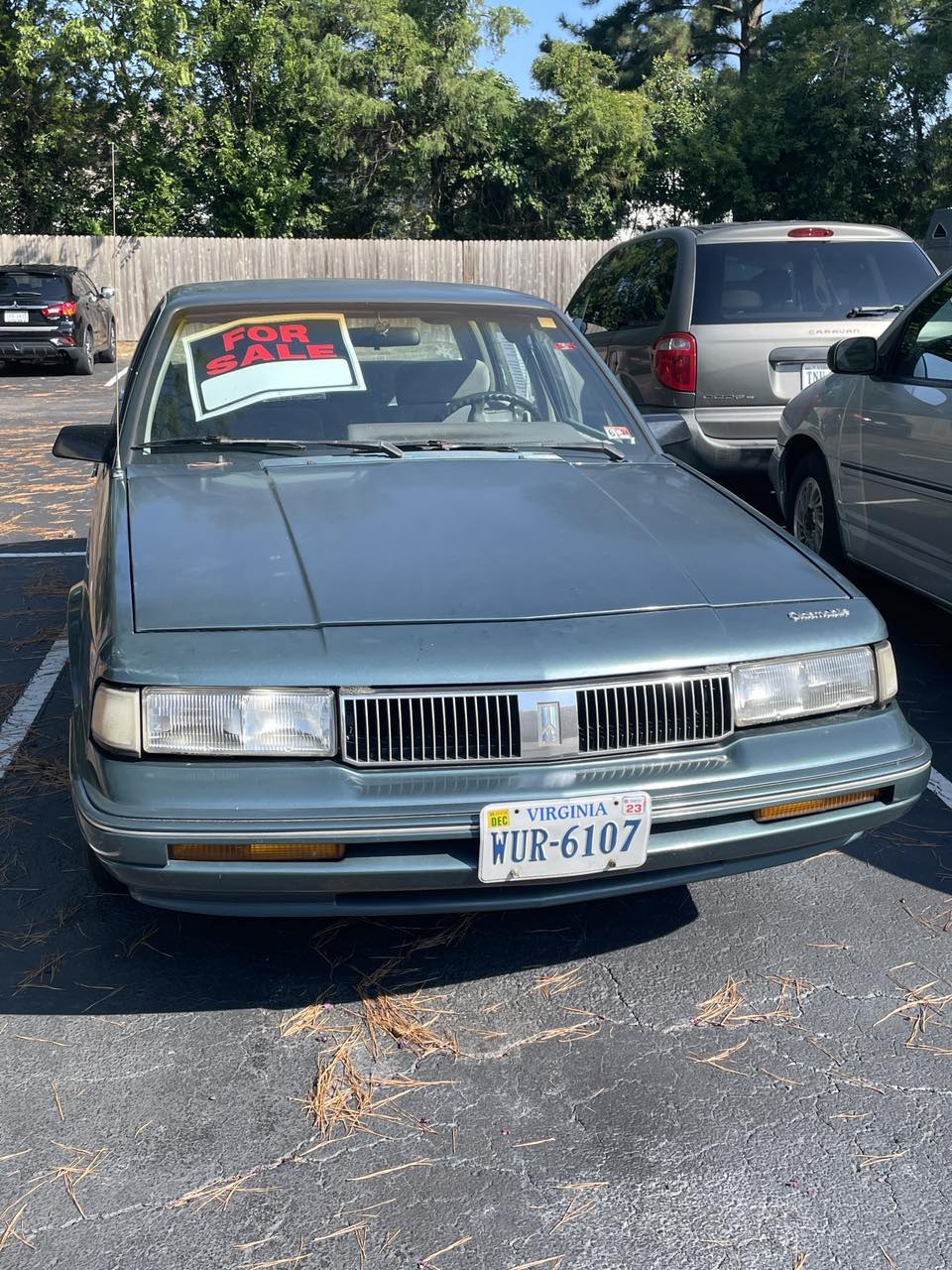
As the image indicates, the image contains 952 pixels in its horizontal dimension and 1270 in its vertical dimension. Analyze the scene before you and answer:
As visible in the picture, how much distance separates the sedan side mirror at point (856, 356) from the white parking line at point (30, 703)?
130 inches

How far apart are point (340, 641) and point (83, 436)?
193cm

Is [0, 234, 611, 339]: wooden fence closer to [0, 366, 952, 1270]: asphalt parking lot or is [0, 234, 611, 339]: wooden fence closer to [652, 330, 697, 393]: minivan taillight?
[652, 330, 697, 393]: minivan taillight

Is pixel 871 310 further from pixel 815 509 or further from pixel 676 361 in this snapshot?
pixel 815 509

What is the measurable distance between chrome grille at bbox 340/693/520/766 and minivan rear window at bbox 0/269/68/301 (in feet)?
56.6

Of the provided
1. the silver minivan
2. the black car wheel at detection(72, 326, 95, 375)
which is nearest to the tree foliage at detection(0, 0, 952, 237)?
the black car wheel at detection(72, 326, 95, 375)

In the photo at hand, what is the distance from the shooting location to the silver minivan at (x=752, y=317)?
7.58 m

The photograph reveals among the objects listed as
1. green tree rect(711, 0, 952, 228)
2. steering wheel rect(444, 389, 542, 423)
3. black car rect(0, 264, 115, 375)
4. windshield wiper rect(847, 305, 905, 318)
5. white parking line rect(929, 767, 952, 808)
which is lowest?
black car rect(0, 264, 115, 375)

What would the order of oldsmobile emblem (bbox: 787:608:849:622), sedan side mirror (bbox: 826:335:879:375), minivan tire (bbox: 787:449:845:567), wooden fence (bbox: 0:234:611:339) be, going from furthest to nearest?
wooden fence (bbox: 0:234:611:339) < minivan tire (bbox: 787:449:845:567) < sedan side mirror (bbox: 826:335:879:375) < oldsmobile emblem (bbox: 787:608:849:622)

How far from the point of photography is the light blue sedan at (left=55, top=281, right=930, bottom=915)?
A: 2.63m

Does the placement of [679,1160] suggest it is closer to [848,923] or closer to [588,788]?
[588,788]

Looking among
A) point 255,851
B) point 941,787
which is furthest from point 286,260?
point 255,851

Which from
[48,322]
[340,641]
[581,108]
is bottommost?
[48,322]

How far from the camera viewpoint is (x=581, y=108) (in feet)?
92.9

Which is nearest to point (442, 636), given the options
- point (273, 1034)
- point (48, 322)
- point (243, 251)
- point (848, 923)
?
point (273, 1034)
